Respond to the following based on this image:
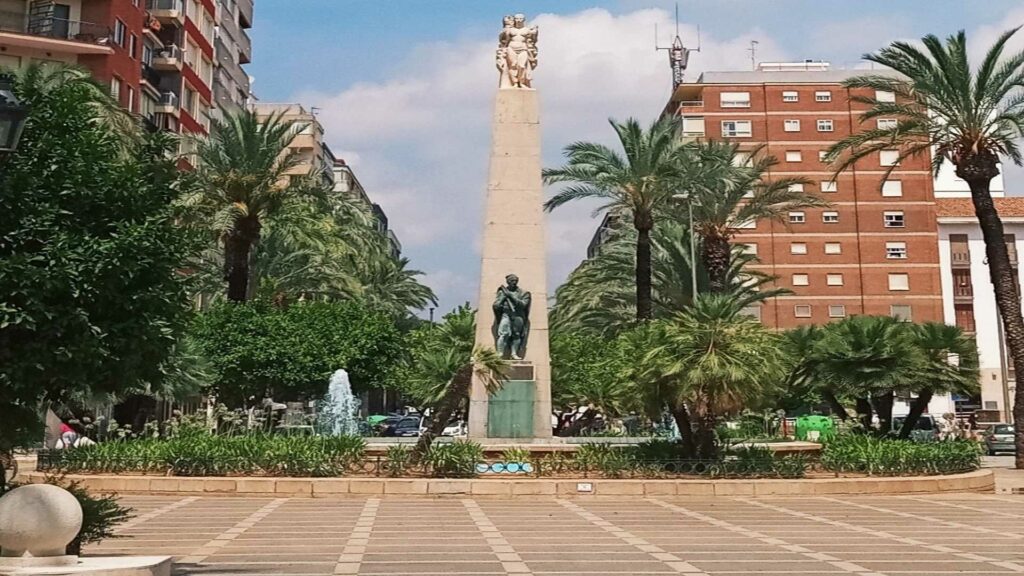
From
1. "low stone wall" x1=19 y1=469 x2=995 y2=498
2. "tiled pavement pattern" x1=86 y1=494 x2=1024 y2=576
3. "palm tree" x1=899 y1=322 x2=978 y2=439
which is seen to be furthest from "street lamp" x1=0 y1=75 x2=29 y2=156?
"palm tree" x1=899 y1=322 x2=978 y2=439

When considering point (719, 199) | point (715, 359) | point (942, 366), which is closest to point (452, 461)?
point (715, 359)

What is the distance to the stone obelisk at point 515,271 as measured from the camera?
21.5 m

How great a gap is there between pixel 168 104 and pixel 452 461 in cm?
3448

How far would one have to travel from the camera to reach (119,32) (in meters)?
39.8

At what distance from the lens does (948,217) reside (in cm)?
6291

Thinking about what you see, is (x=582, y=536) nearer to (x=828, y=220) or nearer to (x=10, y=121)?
(x=10, y=121)

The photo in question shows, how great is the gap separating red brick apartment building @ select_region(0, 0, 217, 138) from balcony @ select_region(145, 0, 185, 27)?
A: 5 centimetres

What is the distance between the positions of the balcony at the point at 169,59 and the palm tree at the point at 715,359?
35.9 metres

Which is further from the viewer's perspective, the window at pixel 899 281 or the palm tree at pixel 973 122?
the window at pixel 899 281

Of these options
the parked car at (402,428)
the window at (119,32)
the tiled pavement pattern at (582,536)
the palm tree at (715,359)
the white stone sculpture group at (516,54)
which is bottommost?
the tiled pavement pattern at (582,536)

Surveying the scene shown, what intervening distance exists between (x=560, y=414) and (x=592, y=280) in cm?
1494

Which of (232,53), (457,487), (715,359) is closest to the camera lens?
(457,487)

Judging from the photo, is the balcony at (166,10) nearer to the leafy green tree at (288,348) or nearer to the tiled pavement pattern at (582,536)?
the leafy green tree at (288,348)

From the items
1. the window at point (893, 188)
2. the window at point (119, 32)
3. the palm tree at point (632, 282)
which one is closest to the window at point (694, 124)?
the window at point (893, 188)
